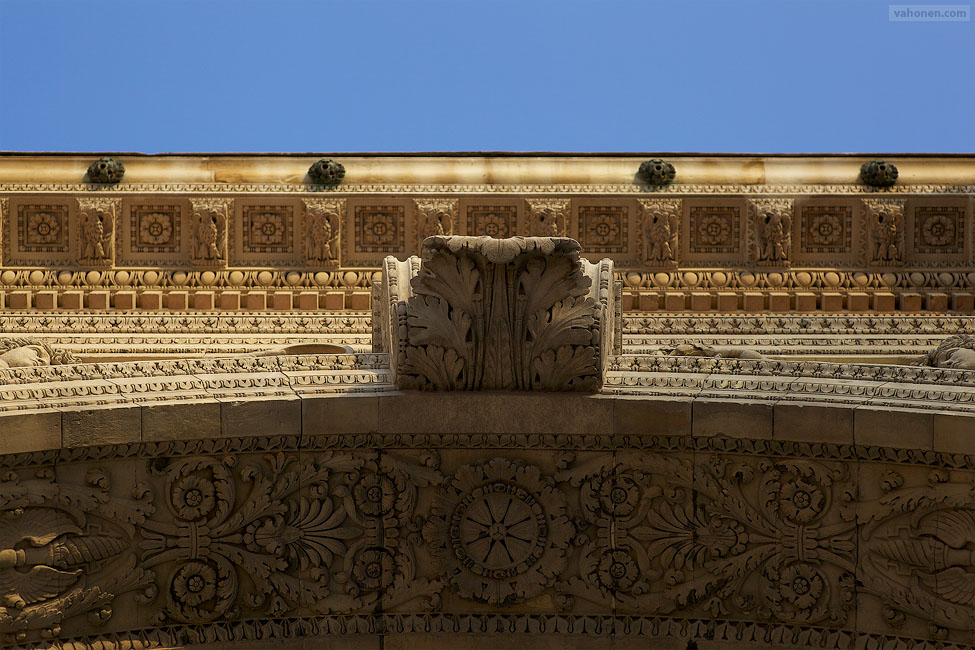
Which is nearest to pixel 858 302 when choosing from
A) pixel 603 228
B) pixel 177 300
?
pixel 603 228

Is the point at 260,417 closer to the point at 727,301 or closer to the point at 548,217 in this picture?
the point at 548,217

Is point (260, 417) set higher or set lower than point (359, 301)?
lower

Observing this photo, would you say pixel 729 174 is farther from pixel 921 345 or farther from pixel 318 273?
pixel 318 273

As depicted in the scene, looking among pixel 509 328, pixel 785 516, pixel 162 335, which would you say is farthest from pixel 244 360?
pixel 162 335

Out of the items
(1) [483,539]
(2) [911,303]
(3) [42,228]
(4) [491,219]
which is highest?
(4) [491,219]

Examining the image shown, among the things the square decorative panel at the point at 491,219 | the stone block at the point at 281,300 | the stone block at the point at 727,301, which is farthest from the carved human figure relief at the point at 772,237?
the stone block at the point at 281,300

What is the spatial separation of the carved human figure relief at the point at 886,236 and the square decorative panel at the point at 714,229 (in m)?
1.33

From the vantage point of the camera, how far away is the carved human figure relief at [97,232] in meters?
12.0

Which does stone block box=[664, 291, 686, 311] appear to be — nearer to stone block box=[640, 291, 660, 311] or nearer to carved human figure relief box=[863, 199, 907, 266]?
stone block box=[640, 291, 660, 311]

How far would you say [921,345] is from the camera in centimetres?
1088

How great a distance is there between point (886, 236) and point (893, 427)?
606 centimetres

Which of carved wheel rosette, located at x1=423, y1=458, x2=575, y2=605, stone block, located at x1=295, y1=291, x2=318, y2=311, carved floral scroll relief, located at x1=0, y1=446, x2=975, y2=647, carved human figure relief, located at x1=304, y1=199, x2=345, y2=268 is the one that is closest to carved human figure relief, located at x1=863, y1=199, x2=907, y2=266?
carved human figure relief, located at x1=304, y1=199, x2=345, y2=268

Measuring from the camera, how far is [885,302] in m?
11.8

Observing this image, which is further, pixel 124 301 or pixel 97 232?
pixel 97 232
